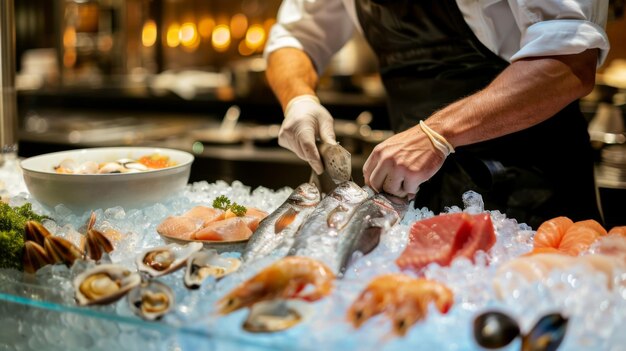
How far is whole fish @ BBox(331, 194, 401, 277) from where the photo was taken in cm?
118

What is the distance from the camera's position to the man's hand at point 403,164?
5.16 feet

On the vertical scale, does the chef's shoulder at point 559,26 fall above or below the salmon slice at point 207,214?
above

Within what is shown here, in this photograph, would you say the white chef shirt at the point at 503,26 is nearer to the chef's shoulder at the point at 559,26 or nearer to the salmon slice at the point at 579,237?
the chef's shoulder at the point at 559,26

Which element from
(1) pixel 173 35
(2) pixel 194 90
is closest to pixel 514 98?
(2) pixel 194 90

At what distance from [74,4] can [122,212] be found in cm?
797

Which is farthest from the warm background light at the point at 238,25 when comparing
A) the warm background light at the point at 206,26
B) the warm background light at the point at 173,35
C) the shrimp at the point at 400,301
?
the shrimp at the point at 400,301

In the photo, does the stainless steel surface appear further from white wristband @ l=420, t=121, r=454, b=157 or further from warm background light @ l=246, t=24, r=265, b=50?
warm background light @ l=246, t=24, r=265, b=50

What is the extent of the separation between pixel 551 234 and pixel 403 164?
39cm

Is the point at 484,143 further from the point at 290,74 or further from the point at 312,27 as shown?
the point at 312,27

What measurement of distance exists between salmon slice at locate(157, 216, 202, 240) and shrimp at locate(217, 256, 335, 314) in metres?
0.36

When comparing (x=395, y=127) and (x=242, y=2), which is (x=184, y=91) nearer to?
(x=242, y=2)

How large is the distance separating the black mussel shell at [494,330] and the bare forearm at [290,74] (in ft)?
4.55

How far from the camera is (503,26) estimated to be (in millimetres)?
1960

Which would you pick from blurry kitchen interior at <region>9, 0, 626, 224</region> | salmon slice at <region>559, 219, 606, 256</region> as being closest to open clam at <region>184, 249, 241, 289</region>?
salmon slice at <region>559, 219, 606, 256</region>
